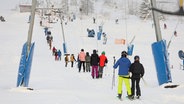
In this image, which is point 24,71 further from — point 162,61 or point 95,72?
point 95,72

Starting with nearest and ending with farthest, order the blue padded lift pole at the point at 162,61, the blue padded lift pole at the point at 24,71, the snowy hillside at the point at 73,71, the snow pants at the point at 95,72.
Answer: the snowy hillside at the point at 73,71, the blue padded lift pole at the point at 24,71, the blue padded lift pole at the point at 162,61, the snow pants at the point at 95,72

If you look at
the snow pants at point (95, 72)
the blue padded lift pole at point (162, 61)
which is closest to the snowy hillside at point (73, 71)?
the snow pants at point (95, 72)

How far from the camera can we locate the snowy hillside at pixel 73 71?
1276 cm

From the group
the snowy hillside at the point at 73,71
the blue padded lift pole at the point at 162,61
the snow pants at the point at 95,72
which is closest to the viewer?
the snowy hillside at the point at 73,71

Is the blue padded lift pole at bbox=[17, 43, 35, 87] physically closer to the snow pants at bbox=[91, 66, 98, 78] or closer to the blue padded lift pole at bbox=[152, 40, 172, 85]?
the blue padded lift pole at bbox=[152, 40, 172, 85]

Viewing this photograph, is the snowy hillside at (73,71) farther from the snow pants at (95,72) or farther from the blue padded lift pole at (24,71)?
the blue padded lift pole at (24,71)

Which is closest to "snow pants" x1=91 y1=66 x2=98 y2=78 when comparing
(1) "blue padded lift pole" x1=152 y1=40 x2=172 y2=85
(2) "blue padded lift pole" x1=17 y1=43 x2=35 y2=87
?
(1) "blue padded lift pole" x1=152 y1=40 x2=172 y2=85

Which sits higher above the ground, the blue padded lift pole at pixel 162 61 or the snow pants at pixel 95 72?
the blue padded lift pole at pixel 162 61

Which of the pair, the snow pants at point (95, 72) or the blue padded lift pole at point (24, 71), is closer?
the blue padded lift pole at point (24, 71)

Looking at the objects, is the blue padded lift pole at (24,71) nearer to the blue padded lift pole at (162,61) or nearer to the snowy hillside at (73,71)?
the snowy hillside at (73,71)

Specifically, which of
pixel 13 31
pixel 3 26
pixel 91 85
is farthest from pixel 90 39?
pixel 91 85

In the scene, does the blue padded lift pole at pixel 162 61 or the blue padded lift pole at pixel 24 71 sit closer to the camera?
the blue padded lift pole at pixel 24 71

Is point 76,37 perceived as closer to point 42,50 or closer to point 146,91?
point 42,50

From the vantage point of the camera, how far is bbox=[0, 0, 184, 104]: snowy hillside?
1276cm
